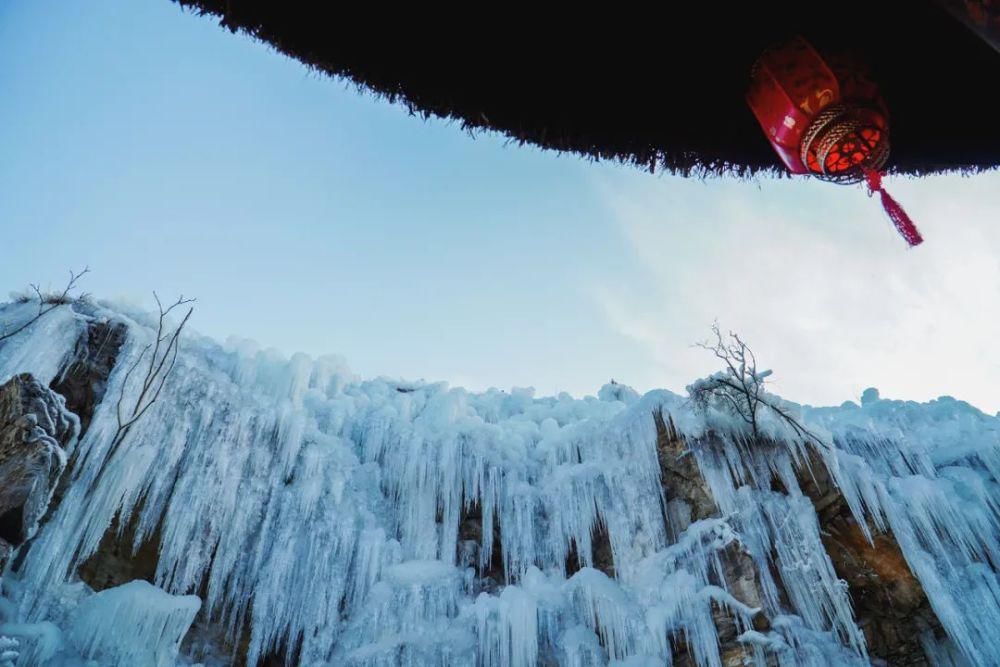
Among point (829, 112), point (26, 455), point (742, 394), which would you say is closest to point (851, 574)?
point (742, 394)

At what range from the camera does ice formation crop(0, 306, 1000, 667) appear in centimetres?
515

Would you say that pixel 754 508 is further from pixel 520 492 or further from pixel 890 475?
pixel 520 492

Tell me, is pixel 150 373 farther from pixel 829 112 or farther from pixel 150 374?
pixel 829 112

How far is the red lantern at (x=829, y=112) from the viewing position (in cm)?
182

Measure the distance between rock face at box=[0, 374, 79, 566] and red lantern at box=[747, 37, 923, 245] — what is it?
17.1ft

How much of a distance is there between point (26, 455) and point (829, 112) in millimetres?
5400

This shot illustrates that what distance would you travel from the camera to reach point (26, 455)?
4.32 metres

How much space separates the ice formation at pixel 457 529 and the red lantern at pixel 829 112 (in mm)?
4765

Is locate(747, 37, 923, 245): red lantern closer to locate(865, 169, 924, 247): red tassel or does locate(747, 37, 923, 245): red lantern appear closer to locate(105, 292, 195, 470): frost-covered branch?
locate(865, 169, 924, 247): red tassel

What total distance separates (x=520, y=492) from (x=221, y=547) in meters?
3.31

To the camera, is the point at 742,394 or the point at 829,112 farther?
the point at 742,394

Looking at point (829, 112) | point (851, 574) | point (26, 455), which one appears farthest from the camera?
point (851, 574)

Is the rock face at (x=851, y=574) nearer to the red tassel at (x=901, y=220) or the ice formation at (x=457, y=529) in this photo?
the ice formation at (x=457, y=529)

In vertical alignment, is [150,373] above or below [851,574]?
above
